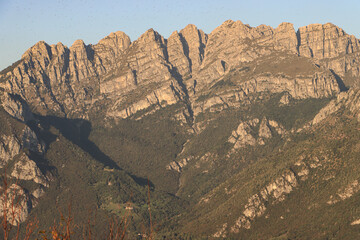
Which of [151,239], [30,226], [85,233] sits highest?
[30,226]

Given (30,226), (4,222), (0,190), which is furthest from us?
(0,190)

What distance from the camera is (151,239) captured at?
17812mm

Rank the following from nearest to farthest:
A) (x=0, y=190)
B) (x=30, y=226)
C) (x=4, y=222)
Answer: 1. (x=4, y=222)
2. (x=30, y=226)
3. (x=0, y=190)

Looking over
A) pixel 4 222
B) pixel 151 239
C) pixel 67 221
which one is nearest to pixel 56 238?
pixel 67 221

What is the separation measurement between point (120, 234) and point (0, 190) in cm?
499

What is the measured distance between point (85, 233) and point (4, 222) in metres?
3.80

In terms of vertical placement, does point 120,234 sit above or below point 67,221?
below

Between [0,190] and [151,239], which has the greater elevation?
[0,190]

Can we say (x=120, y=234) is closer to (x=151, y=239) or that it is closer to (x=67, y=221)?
(x=151, y=239)

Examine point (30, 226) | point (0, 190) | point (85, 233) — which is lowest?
point (85, 233)

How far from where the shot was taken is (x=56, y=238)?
15898mm

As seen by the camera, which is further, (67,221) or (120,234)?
(120,234)

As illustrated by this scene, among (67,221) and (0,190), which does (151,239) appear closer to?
(67,221)

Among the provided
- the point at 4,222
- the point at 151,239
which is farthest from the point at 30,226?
the point at 151,239
